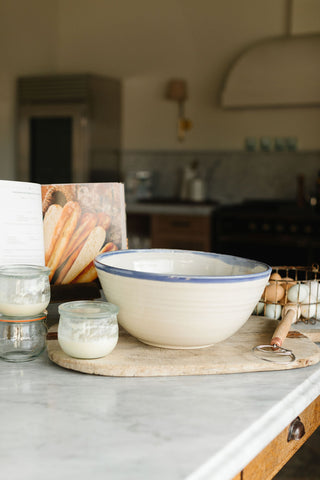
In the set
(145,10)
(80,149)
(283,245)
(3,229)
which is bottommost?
(283,245)

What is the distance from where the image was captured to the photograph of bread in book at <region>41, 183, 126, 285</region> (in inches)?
41.2

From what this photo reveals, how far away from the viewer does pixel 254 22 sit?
437 centimetres

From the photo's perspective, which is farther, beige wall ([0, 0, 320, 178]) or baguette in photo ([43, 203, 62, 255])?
beige wall ([0, 0, 320, 178])

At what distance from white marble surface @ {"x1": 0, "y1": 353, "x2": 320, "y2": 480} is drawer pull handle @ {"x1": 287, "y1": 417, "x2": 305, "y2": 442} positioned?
0.14 feet

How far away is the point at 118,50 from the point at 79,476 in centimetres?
485

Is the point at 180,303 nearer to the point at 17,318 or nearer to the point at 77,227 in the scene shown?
the point at 17,318

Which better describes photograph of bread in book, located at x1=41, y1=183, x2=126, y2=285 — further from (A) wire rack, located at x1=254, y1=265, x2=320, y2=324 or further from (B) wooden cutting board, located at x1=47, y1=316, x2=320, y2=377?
(A) wire rack, located at x1=254, y1=265, x2=320, y2=324

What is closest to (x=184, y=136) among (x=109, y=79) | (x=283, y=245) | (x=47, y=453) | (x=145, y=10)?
(x=109, y=79)

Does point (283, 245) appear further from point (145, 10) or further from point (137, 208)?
point (145, 10)

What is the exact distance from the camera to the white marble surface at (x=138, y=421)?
507mm

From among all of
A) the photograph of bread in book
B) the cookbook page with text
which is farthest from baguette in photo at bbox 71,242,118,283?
the cookbook page with text

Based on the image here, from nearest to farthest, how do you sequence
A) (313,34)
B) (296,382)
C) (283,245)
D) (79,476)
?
(79,476), (296,382), (283,245), (313,34)

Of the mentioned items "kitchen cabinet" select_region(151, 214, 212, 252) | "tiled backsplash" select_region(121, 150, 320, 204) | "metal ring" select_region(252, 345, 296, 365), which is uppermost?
"tiled backsplash" select_region(121, 150, 320, 204)

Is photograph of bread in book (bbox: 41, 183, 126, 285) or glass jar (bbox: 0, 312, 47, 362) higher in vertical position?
photograph of bread in book (bbox: 41, 183, 126, 285)
